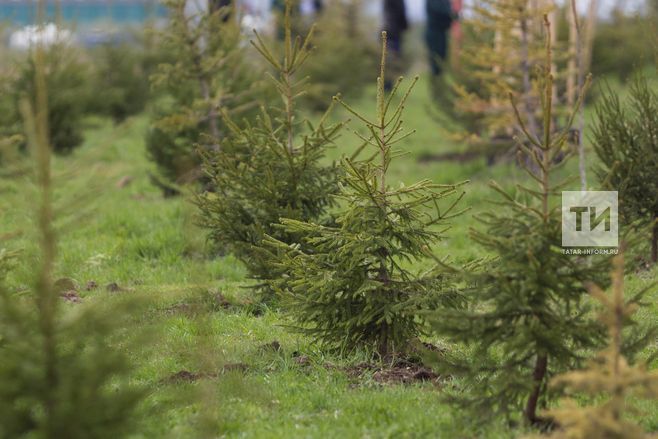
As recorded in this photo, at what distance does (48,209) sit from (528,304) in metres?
2.13

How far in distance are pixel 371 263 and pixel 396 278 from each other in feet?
1.62

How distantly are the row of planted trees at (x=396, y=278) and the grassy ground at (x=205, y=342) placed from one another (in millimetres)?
219

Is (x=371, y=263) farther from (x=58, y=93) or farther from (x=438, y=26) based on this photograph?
(x=438, y=26)

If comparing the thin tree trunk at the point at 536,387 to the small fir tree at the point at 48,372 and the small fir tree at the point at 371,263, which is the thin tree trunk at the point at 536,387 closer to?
the small fir tree at the point at 371,263

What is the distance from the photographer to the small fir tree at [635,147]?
7.33m

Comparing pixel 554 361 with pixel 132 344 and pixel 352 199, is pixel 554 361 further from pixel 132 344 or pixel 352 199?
pixel 132 344

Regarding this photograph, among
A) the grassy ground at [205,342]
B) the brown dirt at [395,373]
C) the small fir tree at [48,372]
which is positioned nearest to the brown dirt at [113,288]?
the grassy ground at [205,342]

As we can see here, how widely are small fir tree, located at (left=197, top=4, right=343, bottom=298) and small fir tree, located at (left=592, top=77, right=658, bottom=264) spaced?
2.43 meters

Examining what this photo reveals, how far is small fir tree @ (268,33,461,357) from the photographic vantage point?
517cm

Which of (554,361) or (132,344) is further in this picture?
(554,361)

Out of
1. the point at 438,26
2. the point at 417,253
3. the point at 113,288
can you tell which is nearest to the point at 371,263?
the point at 417,253

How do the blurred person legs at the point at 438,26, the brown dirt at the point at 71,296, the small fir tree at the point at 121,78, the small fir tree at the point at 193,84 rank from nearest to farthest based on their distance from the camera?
the brown dirt at the point at 71,296 < the small fir tree at the point at 193,84 < the small fir tree at the point at 121,78 < the blurred person legs at the point at 438,26

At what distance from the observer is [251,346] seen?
5922 mm

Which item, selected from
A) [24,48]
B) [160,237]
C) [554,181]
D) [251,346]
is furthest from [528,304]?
[24,48]
